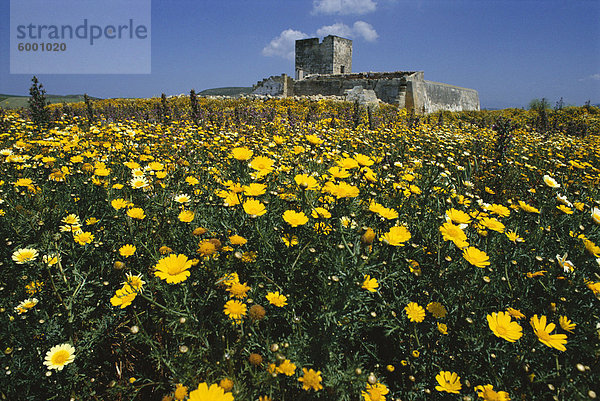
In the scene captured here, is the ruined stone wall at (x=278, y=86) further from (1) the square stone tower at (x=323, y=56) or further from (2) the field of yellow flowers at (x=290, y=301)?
(2) the field of yellow flowers at (x=290, y=301)

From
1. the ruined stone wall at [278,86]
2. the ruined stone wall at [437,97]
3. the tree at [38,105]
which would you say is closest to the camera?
the tree at [38,105]

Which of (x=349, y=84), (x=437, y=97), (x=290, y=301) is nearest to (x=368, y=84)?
(x=349, y=84)

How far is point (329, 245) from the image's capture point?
1.51m

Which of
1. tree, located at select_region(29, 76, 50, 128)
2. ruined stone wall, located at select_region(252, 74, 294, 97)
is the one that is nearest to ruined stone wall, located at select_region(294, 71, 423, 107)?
ruined stone wall, located at select_region(252, 74, 294, 97)

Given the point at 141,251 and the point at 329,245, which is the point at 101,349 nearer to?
the point at 141,251

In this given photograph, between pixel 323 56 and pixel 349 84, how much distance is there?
820 centimetres

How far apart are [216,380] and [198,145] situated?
353 cm

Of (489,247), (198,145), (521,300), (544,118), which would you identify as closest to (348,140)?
(198,145)

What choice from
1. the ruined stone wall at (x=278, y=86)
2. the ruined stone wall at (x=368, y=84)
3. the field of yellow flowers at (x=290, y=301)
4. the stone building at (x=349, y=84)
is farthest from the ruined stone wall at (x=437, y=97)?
the field of yellow flowers at (x=290, y=301)

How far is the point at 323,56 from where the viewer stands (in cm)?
2316

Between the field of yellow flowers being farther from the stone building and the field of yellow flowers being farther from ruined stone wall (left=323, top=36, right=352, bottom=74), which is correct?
ruined stone wall (left=323, top=36, right=352, bottom=74)

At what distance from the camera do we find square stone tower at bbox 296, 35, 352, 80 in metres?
22.8

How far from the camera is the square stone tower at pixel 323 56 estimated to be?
74.7 feet

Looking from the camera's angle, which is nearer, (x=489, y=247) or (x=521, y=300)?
(x=521, y=300)
